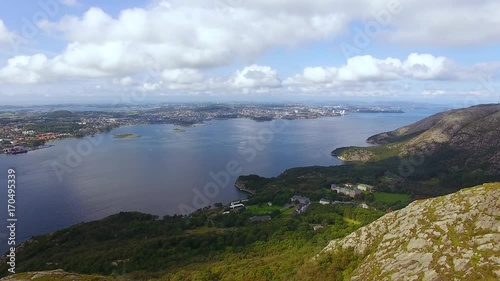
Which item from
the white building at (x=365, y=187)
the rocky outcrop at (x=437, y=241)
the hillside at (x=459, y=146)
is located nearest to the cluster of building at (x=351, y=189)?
the white building at (x=365, y=187)

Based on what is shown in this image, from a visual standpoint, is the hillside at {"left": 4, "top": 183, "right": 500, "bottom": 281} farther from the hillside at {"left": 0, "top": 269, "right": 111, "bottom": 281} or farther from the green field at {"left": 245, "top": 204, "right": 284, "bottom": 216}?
the green field at {"left": 245, "top": 204, "right": 284, "bottom": 216}

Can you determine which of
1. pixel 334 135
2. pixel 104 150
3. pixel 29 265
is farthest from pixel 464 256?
pixel 334 135

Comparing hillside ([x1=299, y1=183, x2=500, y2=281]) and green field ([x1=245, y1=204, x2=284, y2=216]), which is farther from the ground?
hillside ([x1=299, y1=183, x2=500, y2=281])

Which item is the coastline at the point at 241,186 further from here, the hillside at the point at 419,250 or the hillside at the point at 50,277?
the hillside at the point at 50,277

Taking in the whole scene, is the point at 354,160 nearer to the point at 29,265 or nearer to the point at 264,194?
the point at 264,194

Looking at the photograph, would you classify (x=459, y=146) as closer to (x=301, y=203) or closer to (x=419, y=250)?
(x=301, y=203)

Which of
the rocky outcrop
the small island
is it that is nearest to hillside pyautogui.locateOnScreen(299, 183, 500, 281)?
the rocky outcrop
